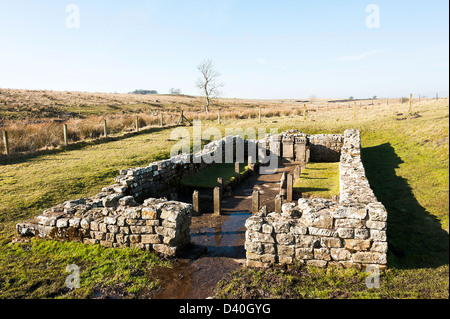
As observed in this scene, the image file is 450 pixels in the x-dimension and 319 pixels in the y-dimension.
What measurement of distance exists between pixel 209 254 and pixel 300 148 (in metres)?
13.0

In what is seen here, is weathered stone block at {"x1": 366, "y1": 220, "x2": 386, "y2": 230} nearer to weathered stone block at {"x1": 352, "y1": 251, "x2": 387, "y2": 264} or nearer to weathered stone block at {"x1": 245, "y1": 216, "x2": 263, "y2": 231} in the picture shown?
weathered stone block at {"x1": 352, "y1": 251, "x2": 387, "y2": 264}

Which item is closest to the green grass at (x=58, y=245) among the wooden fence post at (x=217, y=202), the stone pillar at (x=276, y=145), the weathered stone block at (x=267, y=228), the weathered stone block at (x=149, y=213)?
the weathered stone block at (x=149, y=213)

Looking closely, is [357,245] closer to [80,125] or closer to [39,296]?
[39,296]

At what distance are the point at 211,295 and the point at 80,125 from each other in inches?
842

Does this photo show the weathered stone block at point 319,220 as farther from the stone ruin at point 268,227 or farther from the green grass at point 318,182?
the green grass at point 318,182

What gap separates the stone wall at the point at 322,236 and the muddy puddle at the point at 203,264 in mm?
833

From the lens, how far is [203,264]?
6816 millimetres

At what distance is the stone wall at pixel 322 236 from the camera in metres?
5.88

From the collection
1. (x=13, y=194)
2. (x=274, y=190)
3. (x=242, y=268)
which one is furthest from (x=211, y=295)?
(x=13, y=194)

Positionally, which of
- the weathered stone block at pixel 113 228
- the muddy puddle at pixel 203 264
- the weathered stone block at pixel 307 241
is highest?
the weathered stone block at pixel 307 241

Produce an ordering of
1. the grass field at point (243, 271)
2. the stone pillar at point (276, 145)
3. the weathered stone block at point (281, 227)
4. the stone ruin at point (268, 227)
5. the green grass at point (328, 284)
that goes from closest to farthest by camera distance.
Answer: the green grass at point (328, 284)
the grass field at point (243, 271)
the stone ruin at point (268, 227)
the weathered stone block at point (281, 227)
the stone pillar at point (276, 145)

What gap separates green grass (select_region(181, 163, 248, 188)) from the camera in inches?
526
